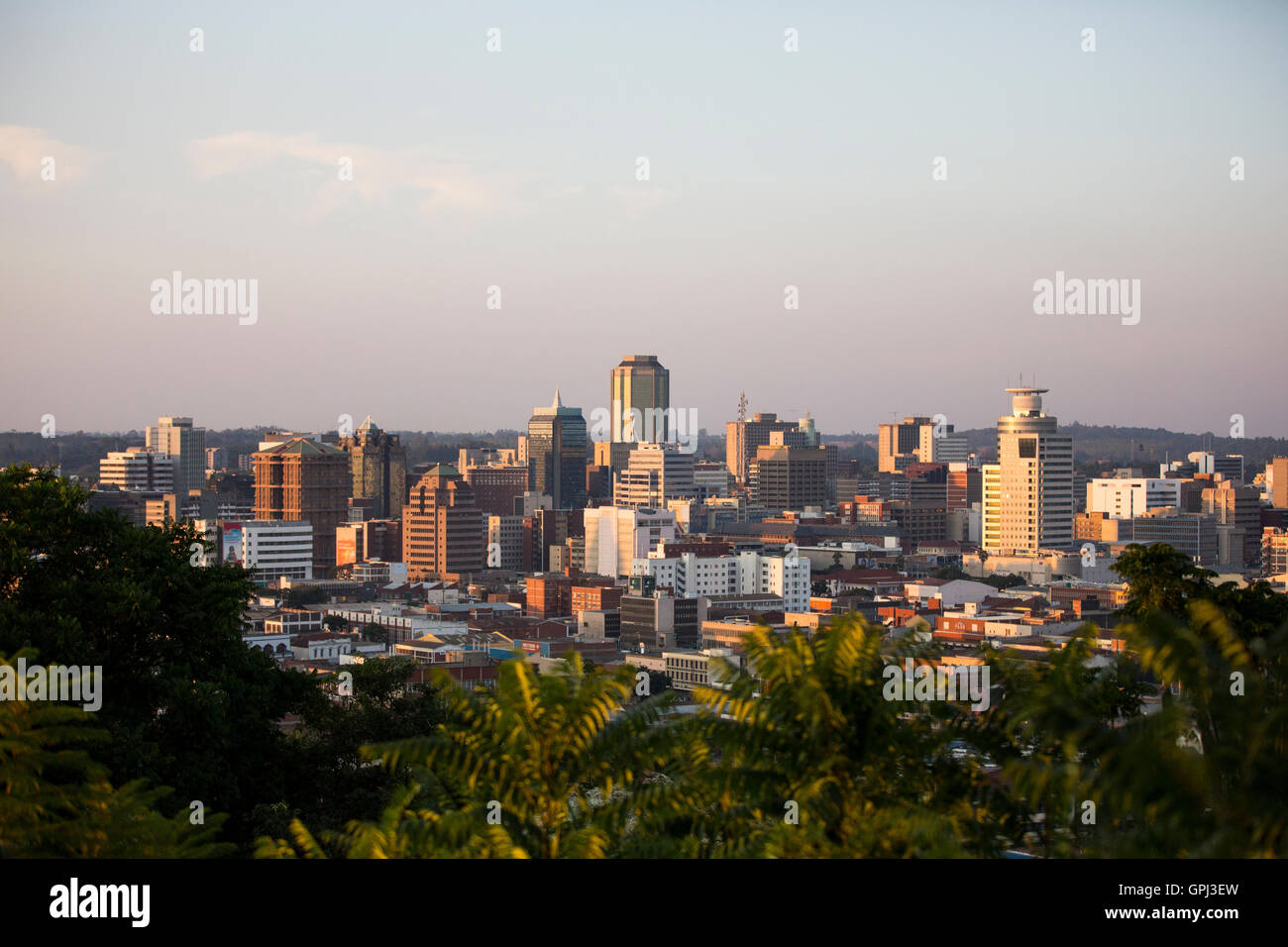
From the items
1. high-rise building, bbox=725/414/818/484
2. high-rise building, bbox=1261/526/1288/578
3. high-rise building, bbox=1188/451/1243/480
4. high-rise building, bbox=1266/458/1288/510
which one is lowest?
high-rise building, bbox=1261/526/1288/578

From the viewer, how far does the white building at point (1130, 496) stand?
5812cm

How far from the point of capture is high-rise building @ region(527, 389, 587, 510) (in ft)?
251

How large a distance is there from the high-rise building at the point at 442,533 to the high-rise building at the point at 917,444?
1608 inches

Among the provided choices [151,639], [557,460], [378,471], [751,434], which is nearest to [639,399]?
[751,434]

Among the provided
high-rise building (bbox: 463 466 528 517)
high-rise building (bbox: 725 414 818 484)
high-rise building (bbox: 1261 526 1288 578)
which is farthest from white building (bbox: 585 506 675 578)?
high-rise building (bbox: 725 414 818 484)

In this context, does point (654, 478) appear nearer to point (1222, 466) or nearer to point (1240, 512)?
point (1222, 466)

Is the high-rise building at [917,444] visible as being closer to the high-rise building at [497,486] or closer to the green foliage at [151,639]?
the high-rise building at [497,486]

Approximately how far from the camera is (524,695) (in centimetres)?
324

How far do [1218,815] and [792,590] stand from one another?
41.8 m

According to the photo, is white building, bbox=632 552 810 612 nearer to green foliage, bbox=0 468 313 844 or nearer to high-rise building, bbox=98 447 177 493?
high-rise building, bbox=98 447 177 493

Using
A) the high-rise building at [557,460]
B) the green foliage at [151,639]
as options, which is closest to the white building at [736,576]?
the high-rise building at [557,460]

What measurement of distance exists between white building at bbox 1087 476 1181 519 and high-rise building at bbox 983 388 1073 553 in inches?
131
